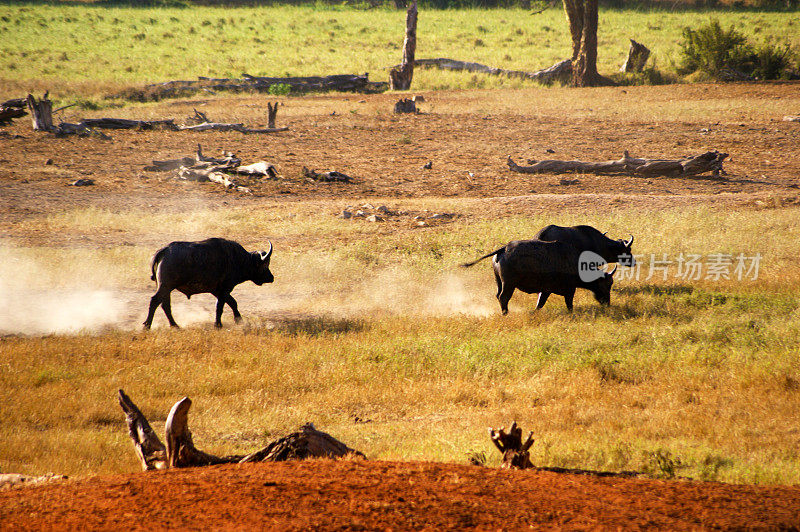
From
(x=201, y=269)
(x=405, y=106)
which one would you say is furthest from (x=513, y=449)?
(x=405, y=106)

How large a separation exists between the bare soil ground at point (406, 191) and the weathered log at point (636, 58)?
4.09 metres

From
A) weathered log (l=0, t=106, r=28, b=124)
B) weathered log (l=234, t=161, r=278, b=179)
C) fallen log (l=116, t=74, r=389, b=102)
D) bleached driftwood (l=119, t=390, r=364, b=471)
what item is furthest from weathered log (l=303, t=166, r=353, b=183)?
fallen log (l=116, t=74, r=389, b=102)

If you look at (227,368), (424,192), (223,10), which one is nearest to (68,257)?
(227,368)

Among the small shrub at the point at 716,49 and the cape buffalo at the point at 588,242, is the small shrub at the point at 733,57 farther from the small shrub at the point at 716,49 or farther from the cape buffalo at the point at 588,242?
the cape buffalo at the point at 588,242

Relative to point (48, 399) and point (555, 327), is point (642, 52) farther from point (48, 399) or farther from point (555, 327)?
point (48, 399)

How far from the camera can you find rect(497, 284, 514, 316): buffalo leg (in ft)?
39.3

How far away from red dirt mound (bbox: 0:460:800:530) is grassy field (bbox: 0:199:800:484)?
1280 millimetres

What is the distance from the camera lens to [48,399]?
336 inches

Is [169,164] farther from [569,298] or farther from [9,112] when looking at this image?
[569,298]

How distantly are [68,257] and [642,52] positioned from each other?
107 ft

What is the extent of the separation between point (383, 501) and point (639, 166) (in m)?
19.7

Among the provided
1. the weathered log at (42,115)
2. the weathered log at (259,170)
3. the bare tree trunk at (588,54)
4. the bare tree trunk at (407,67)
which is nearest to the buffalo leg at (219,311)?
the weathered log at (259,170)

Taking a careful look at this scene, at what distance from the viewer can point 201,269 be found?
450 inches

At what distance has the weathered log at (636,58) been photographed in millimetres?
38281
